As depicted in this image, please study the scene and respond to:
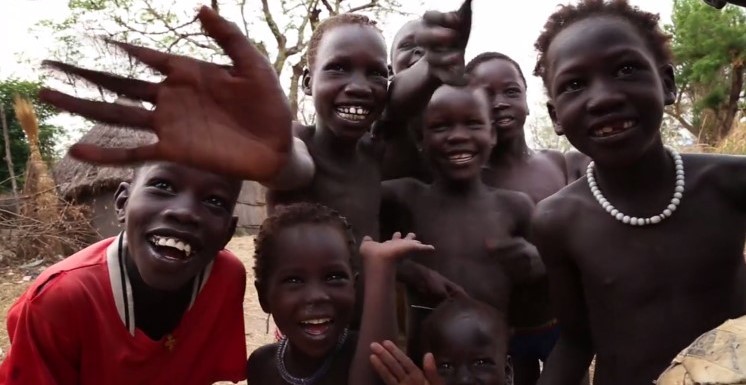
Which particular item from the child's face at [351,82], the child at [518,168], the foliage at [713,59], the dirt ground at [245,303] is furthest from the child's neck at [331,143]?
the foliage at [713,59]

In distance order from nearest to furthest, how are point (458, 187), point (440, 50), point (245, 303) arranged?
1. point (440, 50)
2. point (458, 187)
3. point (245, 303)

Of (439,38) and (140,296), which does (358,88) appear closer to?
(439,38)

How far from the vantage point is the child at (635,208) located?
1.52m

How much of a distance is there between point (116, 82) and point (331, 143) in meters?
0.97

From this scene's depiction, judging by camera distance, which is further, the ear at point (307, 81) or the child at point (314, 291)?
the ear at point (307, 81)

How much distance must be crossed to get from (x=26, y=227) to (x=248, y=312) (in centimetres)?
340

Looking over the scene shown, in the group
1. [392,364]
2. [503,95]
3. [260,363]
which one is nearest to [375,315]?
[392,364]

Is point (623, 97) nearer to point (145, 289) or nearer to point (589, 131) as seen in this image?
point (589, 131)

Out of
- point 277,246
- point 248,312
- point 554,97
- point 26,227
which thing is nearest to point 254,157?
point 277,246

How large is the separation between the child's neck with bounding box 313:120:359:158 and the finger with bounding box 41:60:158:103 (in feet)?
2.98

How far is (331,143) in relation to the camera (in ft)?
7.39

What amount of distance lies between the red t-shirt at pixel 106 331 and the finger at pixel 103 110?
595mm

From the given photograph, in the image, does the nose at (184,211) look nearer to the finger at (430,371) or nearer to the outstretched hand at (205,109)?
the outstretched hand at (205,109)

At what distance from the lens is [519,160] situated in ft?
8.84
